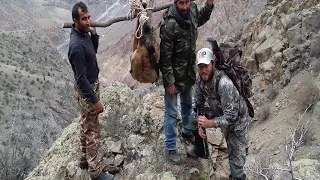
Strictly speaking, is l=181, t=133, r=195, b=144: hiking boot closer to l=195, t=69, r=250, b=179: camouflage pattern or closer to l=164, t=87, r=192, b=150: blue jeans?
l=164, t=87, r=192, b=150: blue jeans

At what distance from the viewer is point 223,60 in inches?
169

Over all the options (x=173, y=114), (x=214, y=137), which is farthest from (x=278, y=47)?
(x=173, y=114)

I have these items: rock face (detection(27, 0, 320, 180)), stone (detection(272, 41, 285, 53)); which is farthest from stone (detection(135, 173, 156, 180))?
stone (detection(272, 41, 285, 53))

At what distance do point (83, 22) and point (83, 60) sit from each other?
42cm

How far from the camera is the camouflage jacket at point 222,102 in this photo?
4152 millimetres

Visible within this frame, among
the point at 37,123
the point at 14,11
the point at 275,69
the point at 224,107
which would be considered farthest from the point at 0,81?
the point at 14,11

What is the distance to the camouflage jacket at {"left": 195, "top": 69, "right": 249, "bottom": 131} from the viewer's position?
13.6ft

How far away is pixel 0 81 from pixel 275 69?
115 ft

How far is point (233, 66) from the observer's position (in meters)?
4.31

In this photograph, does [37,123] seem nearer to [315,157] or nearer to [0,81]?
[0,81]

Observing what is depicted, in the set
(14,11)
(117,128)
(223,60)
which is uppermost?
(14,11)

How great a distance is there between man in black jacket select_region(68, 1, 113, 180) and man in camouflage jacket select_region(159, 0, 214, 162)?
2.70ft

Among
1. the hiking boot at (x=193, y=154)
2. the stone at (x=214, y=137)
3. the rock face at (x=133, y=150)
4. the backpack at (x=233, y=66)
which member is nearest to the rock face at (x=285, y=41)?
the stone at (x=214, y=137)

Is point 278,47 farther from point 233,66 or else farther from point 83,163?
point 233,66
